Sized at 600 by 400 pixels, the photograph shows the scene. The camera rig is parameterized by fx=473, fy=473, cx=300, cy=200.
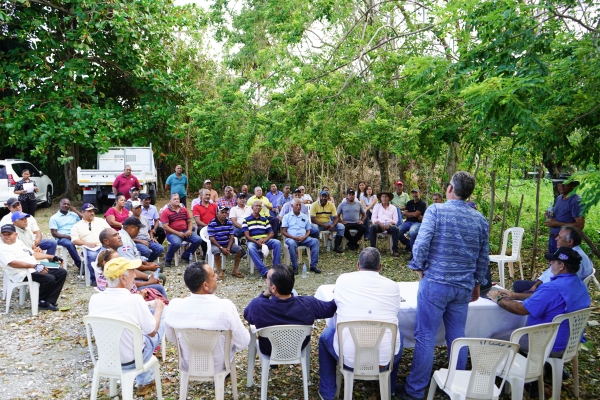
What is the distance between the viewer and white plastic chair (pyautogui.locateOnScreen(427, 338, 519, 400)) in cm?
309

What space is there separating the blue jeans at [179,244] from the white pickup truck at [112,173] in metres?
5.43

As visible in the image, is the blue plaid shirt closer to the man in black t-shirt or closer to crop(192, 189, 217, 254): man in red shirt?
the man in black t-shirt

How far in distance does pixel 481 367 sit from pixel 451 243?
87cm

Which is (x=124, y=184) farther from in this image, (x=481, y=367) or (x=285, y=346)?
(x=481, y=367)

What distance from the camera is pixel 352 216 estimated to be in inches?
377

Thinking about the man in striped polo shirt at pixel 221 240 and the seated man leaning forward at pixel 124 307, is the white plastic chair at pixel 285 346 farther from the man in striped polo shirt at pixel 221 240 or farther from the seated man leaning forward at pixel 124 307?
the man in striped polo shirt at pixel 221 240

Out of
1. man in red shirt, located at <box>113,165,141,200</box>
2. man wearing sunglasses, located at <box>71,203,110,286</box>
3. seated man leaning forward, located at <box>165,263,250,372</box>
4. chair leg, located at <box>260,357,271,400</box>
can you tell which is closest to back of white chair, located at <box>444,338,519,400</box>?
chair leg, located at <box>260,357,271,400</box>

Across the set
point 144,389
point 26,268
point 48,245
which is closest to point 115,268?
point 144,389

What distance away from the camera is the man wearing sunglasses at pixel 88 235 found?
689 centimetres

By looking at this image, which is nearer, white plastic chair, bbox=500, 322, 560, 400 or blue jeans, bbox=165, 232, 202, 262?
white plastic chair, bbox=500, 322, 560, 400

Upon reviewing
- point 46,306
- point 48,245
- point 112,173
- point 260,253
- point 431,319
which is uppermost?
point 112,173

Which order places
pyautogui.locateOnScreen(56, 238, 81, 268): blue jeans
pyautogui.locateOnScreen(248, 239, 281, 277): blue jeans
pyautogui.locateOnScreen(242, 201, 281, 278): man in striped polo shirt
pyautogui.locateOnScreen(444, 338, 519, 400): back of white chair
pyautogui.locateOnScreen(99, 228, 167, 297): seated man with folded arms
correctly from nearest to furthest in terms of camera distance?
pyautogui.locateOnScreen(444, 338, 519, 400): back of white chair → pyautogui.locateOnScreen(99, 228, 167, 297): seated man with folded arms → pyautogui.locateOnScreen(56, 238, 81, 268): blue jeans → pyautogui.locateOnScreen(248, 239, 281, 277): blue jeans → pyautogui.locateOnScreen(242, 201, 281, 278): man in striped polo shirt

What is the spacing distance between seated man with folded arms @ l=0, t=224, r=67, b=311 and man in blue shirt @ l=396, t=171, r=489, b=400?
14.9 ft

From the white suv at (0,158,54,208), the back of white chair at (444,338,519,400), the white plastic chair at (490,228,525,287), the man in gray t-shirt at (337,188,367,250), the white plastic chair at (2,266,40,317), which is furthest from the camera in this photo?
the white suv at (0,158,54,208)
